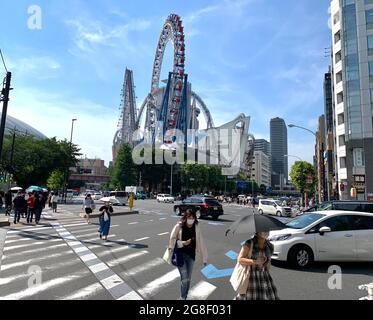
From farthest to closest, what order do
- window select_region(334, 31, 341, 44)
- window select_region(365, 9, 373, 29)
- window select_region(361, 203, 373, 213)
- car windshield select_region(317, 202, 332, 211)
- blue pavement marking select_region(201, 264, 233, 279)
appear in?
window select_region(334, 31, 341, 44) → window select_region(365, 9, 373, 29) → car windshield select_region(317, 202, 332, 211) → window select_region(361, 203, 373, 213) → blue pavement marking select_region(201, 264, 233, 279)

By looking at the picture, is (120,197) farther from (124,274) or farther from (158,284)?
(158,284)

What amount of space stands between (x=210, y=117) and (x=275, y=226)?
401 ft

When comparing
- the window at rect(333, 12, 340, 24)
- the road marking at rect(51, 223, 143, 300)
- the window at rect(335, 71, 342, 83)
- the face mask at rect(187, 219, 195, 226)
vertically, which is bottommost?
the road marking at rect(51, 223, 143, 300)

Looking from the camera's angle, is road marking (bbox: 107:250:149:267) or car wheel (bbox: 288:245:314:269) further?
road marking (bbox: 107:250:149:267)

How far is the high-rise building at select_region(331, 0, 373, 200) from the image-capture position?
4331 centimetres

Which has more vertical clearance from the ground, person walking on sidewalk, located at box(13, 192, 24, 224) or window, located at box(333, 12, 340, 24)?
window, located at box(333, 12, 340, 24)

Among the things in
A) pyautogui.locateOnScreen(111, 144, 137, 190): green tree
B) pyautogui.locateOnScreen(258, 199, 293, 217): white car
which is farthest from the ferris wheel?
pyautogui.locateOnScreen(258, 199, 293, 217): white car

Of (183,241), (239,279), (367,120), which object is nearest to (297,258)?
(183,241)

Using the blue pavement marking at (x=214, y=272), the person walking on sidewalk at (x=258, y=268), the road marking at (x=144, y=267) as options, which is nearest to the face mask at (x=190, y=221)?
the person walking on sidewalk at (x=258, y=268)

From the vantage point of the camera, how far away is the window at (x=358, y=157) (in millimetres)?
44031

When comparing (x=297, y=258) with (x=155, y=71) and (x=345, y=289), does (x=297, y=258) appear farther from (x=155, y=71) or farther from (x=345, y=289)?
(x=155, y=71)

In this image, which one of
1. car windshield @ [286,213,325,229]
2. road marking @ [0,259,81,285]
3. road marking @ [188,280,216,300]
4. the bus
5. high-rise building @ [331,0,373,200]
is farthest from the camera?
the bus

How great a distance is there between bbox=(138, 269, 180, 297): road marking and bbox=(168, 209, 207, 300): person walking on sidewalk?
31.3 inches

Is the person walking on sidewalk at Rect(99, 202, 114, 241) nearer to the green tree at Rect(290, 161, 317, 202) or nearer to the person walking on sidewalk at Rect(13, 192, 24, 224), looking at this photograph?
the person walking on sidewalk at Rect(13, 192, 24, 224)
